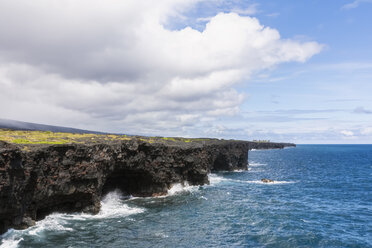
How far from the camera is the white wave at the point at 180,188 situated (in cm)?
5860

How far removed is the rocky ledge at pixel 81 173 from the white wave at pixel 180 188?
102cm

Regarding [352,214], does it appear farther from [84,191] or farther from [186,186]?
[84,191]

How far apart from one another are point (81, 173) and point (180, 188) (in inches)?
1067

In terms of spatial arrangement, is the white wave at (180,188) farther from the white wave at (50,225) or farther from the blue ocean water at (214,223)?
the white wave at (50,225)

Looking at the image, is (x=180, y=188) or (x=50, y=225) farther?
(x=180, y=188)

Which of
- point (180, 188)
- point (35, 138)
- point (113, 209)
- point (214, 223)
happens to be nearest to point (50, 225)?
point (113, 209)

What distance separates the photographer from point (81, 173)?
40344mm

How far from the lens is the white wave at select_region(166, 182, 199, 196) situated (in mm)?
58600

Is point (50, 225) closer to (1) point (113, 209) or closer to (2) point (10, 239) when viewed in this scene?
(2) point (10, 239)

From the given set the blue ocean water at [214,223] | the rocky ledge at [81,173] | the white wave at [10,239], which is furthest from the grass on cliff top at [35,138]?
the white wave at [10,239]

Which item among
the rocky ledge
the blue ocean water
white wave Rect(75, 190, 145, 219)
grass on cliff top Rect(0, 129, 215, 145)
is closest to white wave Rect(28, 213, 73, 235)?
the blue ocean water

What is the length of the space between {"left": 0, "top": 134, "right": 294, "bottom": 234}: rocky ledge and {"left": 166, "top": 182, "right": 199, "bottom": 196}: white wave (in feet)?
3.33

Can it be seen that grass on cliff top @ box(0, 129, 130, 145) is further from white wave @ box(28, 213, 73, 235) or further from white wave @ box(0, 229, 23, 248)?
white wave @ box(0, 229, 23, 248)

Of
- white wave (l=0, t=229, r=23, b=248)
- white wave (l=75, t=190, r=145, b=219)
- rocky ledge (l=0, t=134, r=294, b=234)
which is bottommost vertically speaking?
white wave (l=75, t=190, r=145, b=219)
